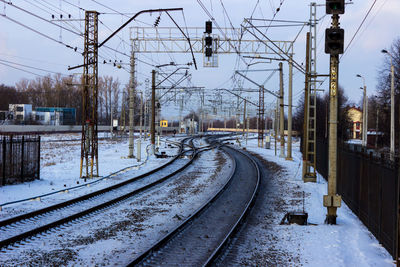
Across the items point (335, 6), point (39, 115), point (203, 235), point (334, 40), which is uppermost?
point (335, 6)

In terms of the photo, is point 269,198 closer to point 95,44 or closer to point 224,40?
point 95,44

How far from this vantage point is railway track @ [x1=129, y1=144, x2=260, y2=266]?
7.58 metres

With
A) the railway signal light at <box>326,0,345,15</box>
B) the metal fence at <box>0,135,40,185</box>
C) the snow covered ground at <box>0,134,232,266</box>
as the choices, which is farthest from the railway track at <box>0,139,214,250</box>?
the railway signal light at <box>326,0,345,15</box>

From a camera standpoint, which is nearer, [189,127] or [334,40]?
[334,40]

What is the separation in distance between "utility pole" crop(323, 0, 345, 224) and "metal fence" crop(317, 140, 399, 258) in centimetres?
83

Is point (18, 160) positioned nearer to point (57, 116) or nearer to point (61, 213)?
point (61, 213)

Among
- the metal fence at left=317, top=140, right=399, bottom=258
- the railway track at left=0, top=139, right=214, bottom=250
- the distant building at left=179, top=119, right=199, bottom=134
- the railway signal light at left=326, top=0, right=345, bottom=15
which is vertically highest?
the railway signal light at left=326, top=0, right=345, bottom=15

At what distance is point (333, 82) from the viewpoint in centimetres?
1039

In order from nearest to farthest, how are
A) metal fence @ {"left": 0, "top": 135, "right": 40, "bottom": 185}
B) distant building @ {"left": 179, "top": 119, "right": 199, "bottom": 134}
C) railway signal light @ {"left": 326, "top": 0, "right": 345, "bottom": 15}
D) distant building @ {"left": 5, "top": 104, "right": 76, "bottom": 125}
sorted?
railway signal light @ {"left": 326, "top": 0, "right": 345, "bottom": 15}, metal fence @ {"left": 0, "top": 135, "right": 40, "bottom": 185}, distant building @ {"left": 5, "top": 104, "right": 76, "bottom": 125}, distant building @ {"left": 179, "top": 119, "right": 199, "bottom": 134}

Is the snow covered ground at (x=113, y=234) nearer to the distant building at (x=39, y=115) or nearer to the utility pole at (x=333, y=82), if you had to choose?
the utility pole at (x=333, y=82)

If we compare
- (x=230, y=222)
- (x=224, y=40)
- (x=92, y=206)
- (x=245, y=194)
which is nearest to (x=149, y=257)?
(x=230, y=222)

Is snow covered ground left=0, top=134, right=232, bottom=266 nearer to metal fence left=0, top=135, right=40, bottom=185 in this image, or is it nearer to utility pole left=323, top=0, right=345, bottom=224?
utility pole left=323, top=0, right=345, bottom=224

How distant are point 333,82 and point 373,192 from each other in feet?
10.1

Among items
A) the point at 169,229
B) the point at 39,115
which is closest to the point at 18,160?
the point at 169,229
